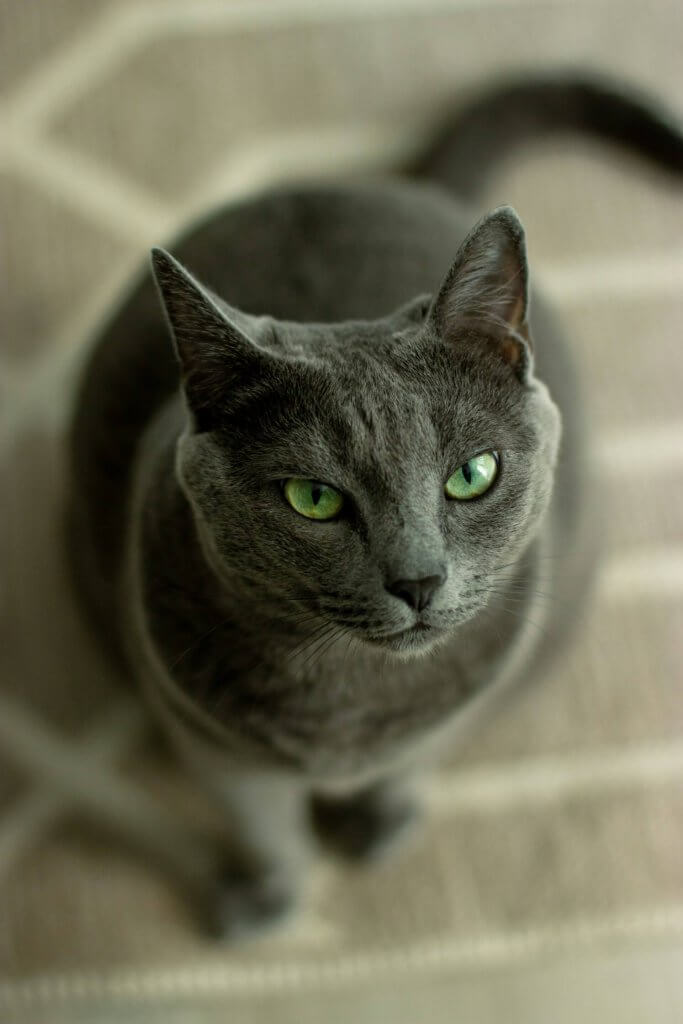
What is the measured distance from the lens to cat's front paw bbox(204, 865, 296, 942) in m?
1.15

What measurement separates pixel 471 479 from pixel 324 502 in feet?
0.35

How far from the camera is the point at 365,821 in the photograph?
1169mm

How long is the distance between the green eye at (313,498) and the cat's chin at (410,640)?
95mm

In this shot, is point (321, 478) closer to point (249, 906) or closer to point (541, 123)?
point (249, 906)

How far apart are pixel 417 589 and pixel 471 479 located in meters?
0.10

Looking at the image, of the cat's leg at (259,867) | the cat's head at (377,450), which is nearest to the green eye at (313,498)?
the cat's head at (377,450)

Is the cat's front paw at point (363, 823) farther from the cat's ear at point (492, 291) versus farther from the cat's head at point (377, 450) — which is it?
the cat's ear at point (492, 291)

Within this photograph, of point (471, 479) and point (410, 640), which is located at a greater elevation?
point (471, 479)

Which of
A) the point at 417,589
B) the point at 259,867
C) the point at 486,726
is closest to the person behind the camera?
the point at 417,589

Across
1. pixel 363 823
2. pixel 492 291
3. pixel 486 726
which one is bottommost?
pixel 363 823

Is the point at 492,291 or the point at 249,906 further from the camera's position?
the point at 249,906

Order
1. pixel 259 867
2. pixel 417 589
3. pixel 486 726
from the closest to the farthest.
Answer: pixel 417 589, pixel 259 867, pixel 486 726

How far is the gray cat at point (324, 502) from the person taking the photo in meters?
0.68

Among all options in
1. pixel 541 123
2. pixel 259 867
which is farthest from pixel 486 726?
pixel 541 123
